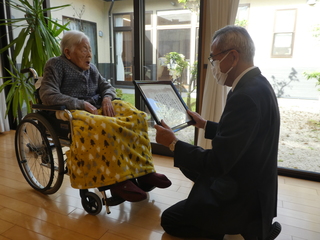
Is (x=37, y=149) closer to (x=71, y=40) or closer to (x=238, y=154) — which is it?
(x=71, y=40)

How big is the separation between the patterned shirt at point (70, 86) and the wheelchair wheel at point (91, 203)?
22.3 inches

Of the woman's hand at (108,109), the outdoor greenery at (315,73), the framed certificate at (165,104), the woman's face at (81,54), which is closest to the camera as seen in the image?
the framed certificate at (165,104)

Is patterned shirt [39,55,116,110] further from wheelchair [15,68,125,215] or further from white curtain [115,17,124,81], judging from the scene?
white curtain [115,17,124,81]

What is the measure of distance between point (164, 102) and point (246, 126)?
1.88 ft

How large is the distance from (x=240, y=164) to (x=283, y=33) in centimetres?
172

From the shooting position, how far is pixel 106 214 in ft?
5.35

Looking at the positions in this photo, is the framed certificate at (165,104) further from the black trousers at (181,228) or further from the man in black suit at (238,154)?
the black trousers at (181,228)

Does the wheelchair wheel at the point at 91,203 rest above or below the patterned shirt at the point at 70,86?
below

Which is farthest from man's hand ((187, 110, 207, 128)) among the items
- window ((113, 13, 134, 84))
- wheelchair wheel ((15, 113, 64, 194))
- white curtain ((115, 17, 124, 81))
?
white curtain ((115, 17, 124, 81))

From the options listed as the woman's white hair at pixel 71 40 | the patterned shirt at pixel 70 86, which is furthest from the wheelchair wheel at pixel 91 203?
the woman's white hair at pixel 71 40

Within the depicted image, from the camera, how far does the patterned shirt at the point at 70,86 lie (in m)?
1.62

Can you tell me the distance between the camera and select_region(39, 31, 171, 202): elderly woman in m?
1.42

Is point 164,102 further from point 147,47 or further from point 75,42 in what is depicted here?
point 147,47

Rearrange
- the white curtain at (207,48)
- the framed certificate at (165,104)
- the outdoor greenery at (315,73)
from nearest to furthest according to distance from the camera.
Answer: the framed certificate at (165,104)
the white curtain at (207,48)
the outdoor greenery at (315,73)
